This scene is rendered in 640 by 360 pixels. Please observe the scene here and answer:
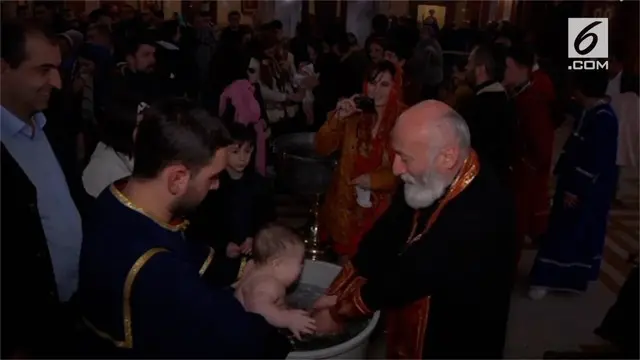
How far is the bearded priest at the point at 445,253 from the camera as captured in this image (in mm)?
1824

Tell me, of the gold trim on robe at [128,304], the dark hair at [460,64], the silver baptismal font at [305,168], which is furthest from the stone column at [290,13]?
the gold trim on robe at [128,304]

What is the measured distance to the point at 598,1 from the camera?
9.48 meters

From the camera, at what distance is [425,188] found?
6.31ft

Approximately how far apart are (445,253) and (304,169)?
2.06 meters

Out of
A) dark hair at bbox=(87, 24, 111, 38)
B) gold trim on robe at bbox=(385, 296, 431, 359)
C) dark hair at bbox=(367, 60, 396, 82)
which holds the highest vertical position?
dark hair at bbox=(87, 24, 111, 38)

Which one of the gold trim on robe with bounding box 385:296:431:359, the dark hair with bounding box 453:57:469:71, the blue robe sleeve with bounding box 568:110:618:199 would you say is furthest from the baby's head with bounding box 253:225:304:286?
the dark hair with bounding box 453:57:469:71

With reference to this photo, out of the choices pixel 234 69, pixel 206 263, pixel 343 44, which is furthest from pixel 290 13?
pixel 206 263

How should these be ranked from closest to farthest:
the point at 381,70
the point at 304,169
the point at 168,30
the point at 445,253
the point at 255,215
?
the point at 445,253
the point at 255,215
the point at 381,70
the point at 304,169
the point at 168,30

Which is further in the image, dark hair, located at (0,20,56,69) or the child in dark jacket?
the child in dark jacket

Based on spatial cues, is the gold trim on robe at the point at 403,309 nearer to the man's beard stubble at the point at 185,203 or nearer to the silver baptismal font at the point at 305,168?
the man's beard stubble at the point at 185,203

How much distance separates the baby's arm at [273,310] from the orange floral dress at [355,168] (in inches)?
50.3

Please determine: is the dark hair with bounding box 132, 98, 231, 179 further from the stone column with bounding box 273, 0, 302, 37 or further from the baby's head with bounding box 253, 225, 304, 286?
the stone column with bounding box 273, 0, 302, 37

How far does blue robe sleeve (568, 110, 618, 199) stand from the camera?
3711mm

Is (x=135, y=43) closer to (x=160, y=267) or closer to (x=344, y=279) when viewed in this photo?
(x=344, y=279)
